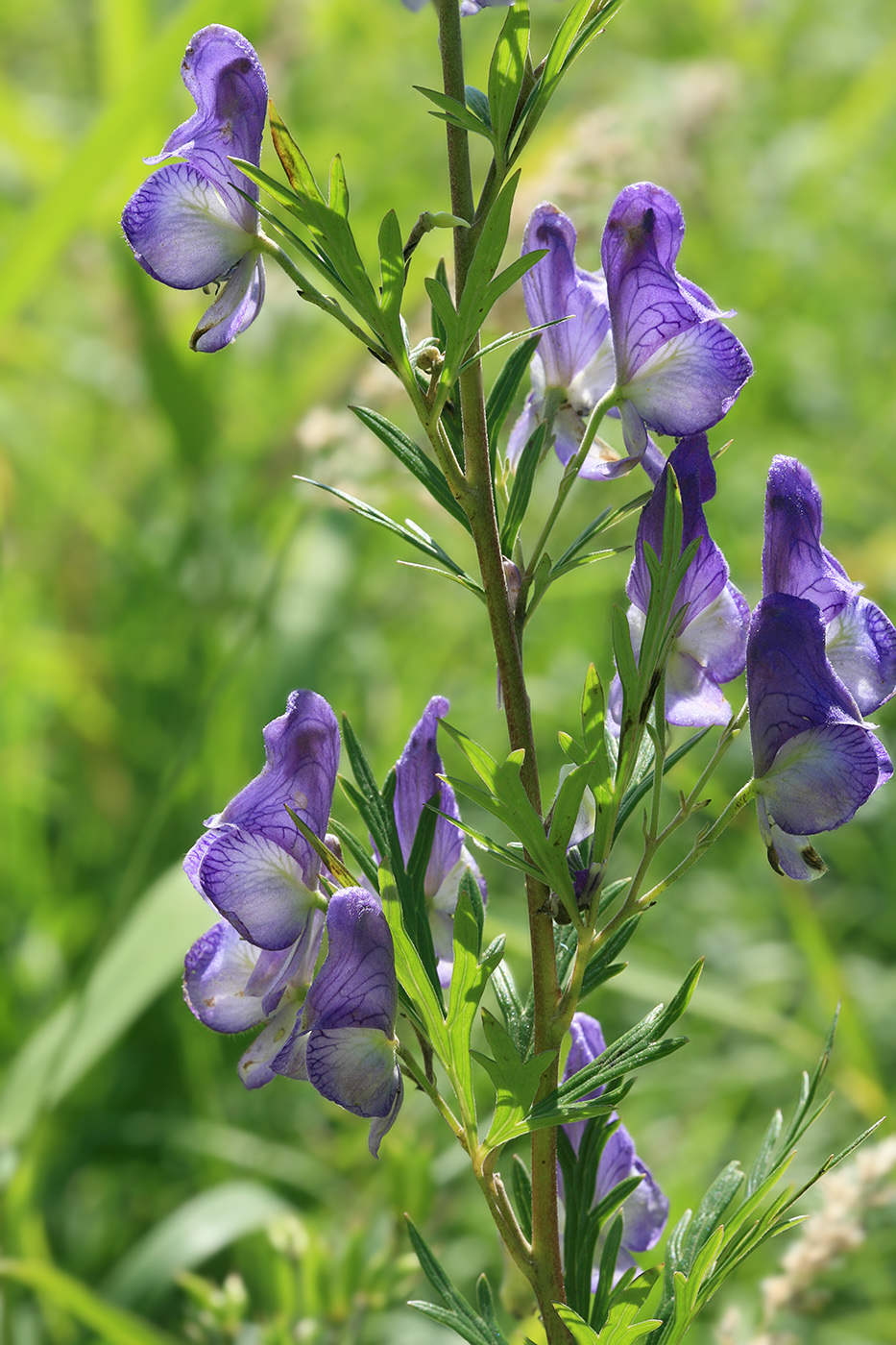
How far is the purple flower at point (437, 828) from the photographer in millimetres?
662

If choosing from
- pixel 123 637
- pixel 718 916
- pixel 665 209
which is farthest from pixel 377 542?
pixel 665 209

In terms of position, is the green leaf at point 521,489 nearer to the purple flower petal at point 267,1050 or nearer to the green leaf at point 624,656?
the green leaf at point 624,656

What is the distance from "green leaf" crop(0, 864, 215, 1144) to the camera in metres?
1.42

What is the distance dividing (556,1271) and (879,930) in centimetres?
163

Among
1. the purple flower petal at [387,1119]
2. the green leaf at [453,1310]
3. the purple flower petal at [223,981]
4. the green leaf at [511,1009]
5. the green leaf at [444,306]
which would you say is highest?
the green leaf at [444,306]

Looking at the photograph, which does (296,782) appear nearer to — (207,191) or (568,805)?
(568,805)

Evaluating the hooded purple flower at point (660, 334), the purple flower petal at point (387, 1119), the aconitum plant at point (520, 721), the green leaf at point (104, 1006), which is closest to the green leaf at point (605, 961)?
the aconitum plant at point (520, 721)

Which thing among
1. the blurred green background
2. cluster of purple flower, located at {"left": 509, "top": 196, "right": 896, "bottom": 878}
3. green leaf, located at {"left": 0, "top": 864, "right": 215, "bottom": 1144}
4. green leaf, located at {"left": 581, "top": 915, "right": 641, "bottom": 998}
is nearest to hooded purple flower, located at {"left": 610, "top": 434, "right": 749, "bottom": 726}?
cluster of purple flower, located at {"left": 509, "top": 196, "right": 896, "bottom": 878}

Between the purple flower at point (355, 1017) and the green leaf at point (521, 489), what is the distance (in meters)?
0.19

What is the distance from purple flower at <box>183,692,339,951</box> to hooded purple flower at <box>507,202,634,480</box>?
21 cm

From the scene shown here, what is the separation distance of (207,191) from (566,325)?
0.66 feet

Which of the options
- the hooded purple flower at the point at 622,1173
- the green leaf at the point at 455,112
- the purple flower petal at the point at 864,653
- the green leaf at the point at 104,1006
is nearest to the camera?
the green leaf at the point at 455,112

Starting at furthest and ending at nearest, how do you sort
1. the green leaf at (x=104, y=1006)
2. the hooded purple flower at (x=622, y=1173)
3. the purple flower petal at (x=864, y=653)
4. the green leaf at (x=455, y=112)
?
the green leaf at (x=104, y=1006), the hooded purple flower at (x=622, y=1173), the purple flower petal at (x=864, y=653), the green leaf at (x=455, y=112)

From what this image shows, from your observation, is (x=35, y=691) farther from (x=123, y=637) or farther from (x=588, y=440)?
(x=588, y=440)
